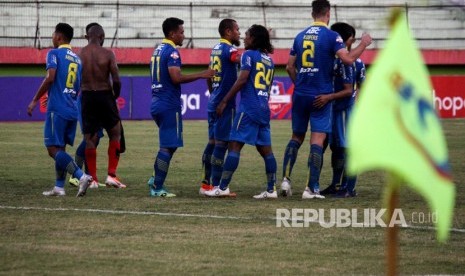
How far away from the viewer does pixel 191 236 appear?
30.6 feet

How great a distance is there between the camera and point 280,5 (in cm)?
3856

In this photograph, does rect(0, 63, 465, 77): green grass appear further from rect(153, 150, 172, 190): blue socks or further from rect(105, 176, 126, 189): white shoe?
rect(153, 150, 172, 190): blue socks

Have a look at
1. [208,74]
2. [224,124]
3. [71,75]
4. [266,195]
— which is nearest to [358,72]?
[224,124]

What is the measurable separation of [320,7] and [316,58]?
586mm

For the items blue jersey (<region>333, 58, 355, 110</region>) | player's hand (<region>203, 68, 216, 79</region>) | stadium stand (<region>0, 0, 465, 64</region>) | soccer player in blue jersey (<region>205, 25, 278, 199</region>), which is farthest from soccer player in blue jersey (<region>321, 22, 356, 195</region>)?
stadium stand (<region>0, 0, 465, 64</region>)

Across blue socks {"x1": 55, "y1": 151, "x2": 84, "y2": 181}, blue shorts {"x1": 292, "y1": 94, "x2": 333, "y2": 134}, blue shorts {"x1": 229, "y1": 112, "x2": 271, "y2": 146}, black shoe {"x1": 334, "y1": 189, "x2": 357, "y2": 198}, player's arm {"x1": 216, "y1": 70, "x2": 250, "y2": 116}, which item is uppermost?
player's arm {"x1": 216, "y1": 70, "x2": 250, "y2": 116}

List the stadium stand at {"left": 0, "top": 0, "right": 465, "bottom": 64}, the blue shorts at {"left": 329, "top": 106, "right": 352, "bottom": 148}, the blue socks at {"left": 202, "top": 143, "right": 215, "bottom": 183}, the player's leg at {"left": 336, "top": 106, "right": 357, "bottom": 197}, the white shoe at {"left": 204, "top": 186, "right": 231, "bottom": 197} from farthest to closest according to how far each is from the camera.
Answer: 1. the stadium stand at {"left": 0, "top": 0, "right": 465, "bottom": 64}
2. the blue socks at {"left": 202, "top": 143, "right": 215, "bottom": 183}
3. the blue shorts at {"left": 329, "top": 106, "right": 352, "bottom": 148}
4. the player's leg at {"left": 336, "top": 106, "right": 357, "bottom": 197}
5. the white shoe at {"left": 204, "top": 186, "right": 231, "bottom": 197}

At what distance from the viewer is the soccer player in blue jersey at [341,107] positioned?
13.1 metres

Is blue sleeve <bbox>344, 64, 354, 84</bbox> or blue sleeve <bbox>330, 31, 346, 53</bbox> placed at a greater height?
blue sleeve <bbox>330, 31, 346, 53</bbox>

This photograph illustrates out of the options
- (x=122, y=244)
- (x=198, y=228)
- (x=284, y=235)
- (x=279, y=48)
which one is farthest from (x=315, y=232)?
(x=279, y=48)

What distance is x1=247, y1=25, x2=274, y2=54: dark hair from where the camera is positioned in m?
12.6

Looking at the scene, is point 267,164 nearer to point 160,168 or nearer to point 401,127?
point 160,168

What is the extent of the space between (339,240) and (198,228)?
137 centimetres

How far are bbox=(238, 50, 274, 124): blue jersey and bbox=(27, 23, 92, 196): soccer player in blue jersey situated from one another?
6.48 feet
